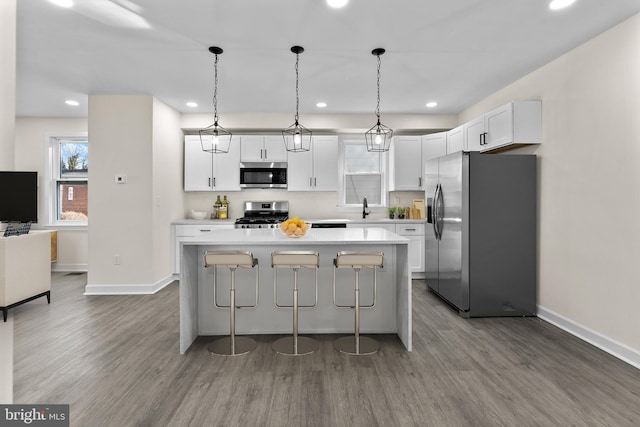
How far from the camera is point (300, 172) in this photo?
564 centimetres

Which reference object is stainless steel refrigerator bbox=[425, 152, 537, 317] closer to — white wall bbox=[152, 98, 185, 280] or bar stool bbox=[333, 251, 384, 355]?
bar stool bbox=[333, 251, 384, 355]

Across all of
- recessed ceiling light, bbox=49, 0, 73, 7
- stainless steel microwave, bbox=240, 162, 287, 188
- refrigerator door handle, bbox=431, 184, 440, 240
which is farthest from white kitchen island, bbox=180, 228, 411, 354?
stainless steel microwave, bbox=240, 162, 287, 188

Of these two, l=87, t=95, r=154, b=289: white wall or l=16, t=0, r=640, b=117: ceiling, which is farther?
l=87, t=95, r=154, b=289: white wall

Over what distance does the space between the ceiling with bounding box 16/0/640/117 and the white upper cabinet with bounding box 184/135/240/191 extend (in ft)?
3.47

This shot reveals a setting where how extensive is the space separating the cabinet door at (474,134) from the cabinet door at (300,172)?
2.32 m

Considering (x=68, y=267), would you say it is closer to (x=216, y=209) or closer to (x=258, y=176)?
(x=216, y=209)

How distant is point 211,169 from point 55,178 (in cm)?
280

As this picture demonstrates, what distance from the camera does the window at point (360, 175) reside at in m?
6.00

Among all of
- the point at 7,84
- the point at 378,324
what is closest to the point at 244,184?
the point at 378,324

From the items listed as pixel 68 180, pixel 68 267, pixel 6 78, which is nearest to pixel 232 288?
pixel 6 78

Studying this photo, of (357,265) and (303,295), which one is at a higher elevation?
(357,265)

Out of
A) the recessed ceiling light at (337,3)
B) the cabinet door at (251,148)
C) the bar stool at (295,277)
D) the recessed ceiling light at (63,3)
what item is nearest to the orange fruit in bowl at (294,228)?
the bar stool at (295,277)

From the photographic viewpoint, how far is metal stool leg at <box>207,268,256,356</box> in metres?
2.81

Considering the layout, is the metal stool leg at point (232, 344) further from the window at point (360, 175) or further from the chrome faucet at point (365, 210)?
the window at point (360, 175)
